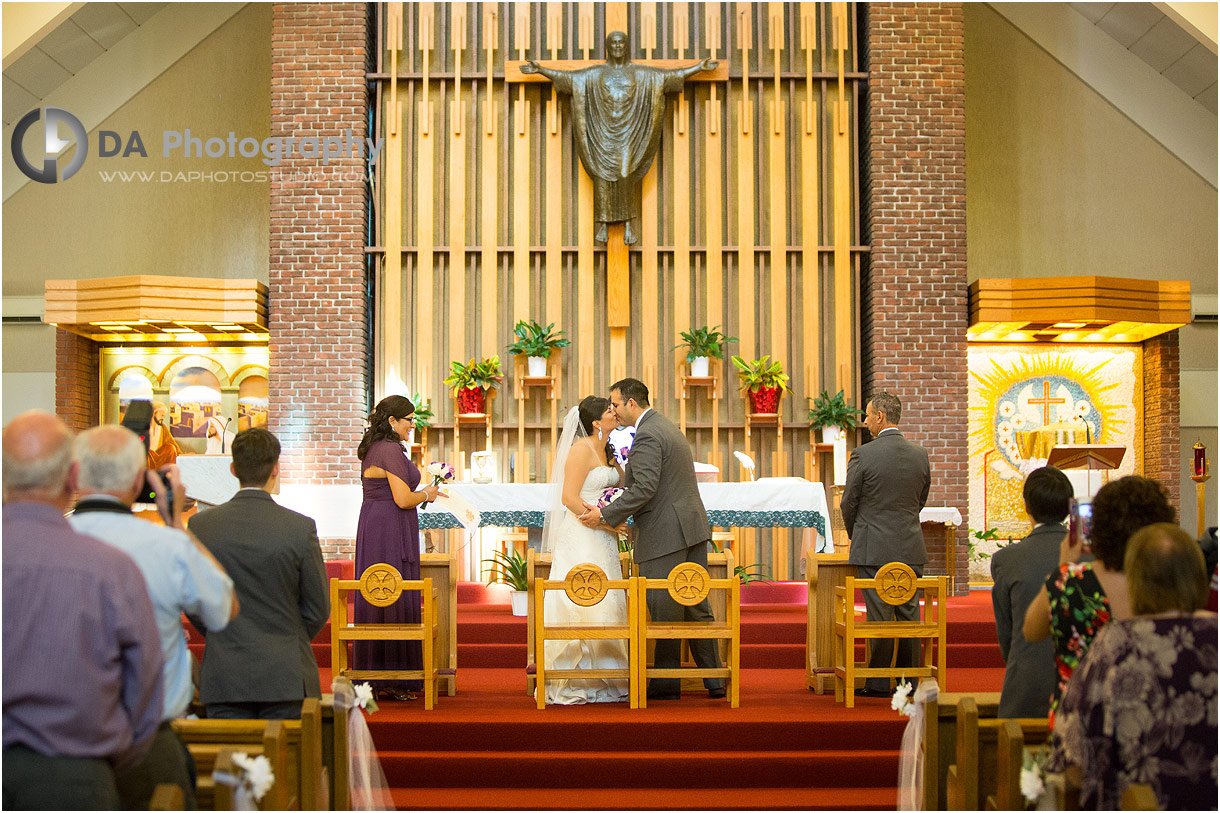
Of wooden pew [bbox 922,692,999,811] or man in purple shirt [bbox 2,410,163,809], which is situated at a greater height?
man in purple shirt [bbox 2,410,163,809]

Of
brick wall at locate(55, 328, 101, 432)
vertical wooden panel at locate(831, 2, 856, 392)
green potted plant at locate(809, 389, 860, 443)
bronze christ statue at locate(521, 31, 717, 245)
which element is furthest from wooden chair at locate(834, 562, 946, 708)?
brick wall at locate(55, 328, 101, 432)

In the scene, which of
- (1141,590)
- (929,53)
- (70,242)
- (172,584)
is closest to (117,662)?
(172,584)

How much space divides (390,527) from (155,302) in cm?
483

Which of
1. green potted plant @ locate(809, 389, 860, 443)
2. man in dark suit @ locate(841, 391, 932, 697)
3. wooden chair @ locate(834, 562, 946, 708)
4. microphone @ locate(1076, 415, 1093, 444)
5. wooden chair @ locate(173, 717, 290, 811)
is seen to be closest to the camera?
wooden chair @ locate(173, 717, 290, 811)

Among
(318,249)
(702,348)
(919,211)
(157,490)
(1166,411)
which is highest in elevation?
(919,211)

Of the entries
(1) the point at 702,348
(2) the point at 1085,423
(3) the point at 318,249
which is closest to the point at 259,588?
(1) the point at 702,348

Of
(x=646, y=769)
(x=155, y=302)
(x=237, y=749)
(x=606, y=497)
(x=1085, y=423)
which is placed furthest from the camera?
(x=1085, y=423)

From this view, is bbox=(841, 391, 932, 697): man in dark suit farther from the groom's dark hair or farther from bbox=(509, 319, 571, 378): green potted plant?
bbox=(509, 319, 571, 378): green potted plant

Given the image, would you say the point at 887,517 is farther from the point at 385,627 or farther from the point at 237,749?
the point at 237,749

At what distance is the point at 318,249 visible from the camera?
936cm

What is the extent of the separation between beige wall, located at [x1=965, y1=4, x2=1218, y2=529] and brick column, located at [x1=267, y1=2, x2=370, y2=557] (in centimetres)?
612

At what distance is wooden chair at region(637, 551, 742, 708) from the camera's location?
4.97 metres

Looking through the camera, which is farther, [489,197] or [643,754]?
[489,197]

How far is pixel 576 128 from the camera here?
9.45m
